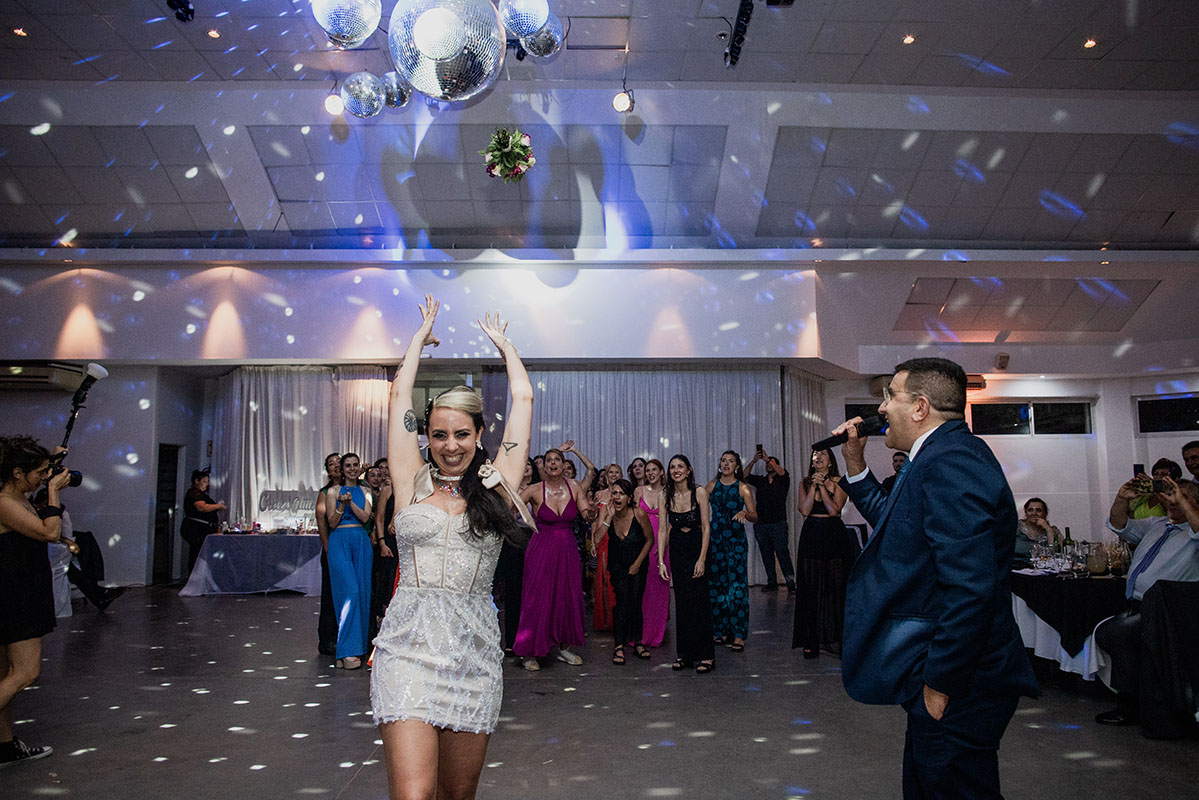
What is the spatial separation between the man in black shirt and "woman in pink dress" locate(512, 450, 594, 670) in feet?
16.1

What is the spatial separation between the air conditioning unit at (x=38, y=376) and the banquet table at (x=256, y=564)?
9.19ft

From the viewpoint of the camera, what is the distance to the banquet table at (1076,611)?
4684 millimetres

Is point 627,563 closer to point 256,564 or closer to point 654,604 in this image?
point 654,604

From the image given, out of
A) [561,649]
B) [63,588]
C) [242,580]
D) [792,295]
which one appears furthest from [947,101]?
[63,588]

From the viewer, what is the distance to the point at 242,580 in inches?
401

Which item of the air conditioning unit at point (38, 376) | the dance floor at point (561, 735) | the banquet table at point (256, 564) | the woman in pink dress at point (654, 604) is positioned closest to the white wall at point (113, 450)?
the air conditioning unit at point (38, 376)

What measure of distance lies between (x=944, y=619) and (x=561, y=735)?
8.95 ft

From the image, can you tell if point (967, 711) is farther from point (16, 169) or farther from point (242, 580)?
point (16, 169)

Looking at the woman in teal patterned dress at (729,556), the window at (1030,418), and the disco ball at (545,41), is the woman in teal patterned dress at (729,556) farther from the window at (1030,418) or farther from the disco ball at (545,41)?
the window at (1030,418)

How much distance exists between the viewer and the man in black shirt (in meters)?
10.6

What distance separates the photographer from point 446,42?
9.07 feet

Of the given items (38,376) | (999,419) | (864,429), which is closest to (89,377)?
(864,429)

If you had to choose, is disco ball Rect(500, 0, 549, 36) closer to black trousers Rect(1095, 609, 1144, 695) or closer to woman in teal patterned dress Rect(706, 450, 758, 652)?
woman in teal patterned dress Rect(706, 450, 758, 652)

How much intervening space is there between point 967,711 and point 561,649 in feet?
14.8
